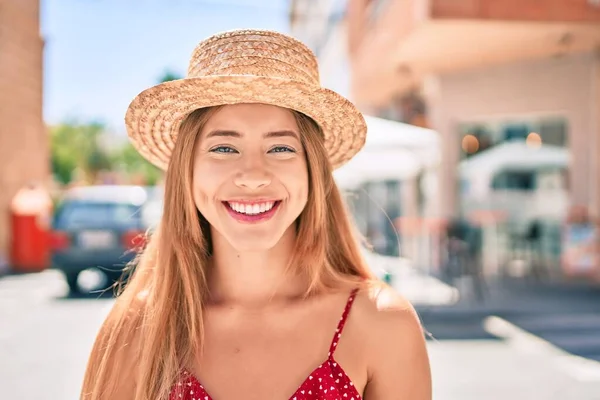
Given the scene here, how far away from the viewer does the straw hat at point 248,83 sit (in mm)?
1738

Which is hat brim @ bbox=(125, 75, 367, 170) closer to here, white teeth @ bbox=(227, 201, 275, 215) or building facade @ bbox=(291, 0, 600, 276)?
white teeth @ bbox=(227, 201, 275, 215)

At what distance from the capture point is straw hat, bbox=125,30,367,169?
1738 mm

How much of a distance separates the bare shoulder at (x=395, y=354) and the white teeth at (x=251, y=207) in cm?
40

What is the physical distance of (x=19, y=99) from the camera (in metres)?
15.8

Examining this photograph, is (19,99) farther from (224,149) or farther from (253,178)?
(253,178)

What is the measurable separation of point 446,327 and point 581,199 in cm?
521

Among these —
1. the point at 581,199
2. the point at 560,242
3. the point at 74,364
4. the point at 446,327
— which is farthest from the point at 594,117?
the point at 74,364

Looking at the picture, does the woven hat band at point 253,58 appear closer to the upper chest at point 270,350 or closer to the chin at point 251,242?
the chin at point 251,242

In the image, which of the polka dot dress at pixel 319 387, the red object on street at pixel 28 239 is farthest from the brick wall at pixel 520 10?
the red object on street at pixel 28 239

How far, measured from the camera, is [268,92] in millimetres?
1761

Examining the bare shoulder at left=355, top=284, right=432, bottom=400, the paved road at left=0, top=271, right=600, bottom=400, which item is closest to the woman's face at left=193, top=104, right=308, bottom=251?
the bare shoulder at left=355, top=284, right=432, bottom=400

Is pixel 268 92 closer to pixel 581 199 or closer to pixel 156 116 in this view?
pixel 156 116

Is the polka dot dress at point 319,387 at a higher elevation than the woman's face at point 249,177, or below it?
below

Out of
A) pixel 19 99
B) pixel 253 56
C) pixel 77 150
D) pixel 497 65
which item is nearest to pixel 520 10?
pixel 497 65
